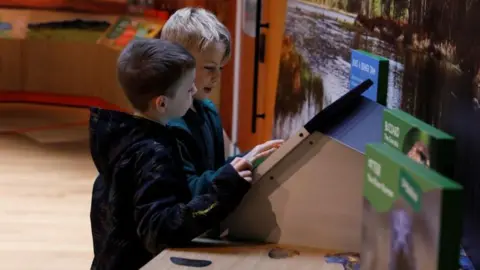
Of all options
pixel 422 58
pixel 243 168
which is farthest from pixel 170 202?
pixel 422 58

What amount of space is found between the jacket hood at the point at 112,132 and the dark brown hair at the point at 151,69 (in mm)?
47

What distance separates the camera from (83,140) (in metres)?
6.71

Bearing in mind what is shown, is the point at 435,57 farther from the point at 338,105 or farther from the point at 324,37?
the point at 324,37

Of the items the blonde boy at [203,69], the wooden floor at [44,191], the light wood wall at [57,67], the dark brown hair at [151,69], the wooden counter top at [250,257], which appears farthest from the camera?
the light wood wall at [57,67]

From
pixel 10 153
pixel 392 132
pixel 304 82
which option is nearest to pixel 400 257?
pixel 392 132

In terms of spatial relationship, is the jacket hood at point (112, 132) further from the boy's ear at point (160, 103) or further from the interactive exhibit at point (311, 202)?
the interactive exhibit at point (311, 202)

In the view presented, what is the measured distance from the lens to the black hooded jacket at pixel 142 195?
162cm

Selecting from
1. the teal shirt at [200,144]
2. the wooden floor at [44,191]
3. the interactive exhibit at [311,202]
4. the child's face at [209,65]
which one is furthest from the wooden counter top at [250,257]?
the wooden floor at [44,191]

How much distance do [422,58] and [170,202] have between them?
73 cm

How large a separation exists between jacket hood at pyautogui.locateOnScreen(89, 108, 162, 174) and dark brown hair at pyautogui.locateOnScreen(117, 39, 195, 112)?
47mm

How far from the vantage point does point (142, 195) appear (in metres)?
1.66

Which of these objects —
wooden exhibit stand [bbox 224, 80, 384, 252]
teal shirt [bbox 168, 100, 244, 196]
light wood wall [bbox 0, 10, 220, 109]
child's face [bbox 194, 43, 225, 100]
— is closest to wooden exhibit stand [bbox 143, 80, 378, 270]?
wooden exhibit stand [bbox 224, 80, 384, 252]

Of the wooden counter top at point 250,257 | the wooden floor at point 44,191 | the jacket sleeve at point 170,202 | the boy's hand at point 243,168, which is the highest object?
the boy's hand at point 243,168

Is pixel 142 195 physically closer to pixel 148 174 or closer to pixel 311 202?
pixel 148 174
